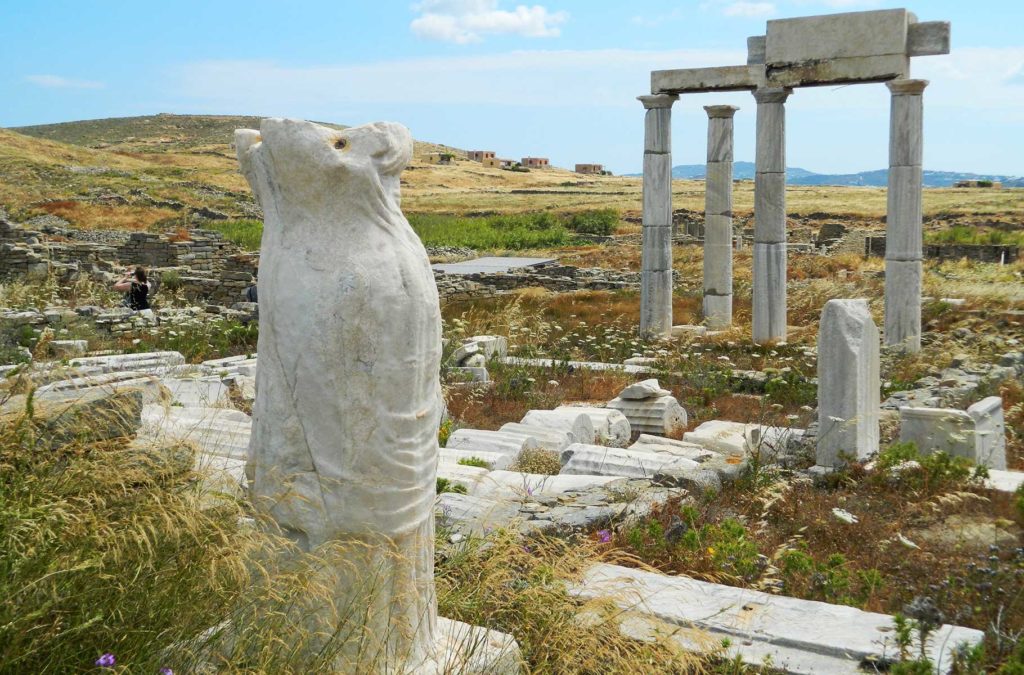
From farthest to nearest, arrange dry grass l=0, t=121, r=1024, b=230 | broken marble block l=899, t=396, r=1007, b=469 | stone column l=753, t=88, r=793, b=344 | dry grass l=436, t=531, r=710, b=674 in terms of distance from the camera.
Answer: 1. dry grass l=0, t=121, r=1024, b=230
2. stone column l=753, t=88, r=793, b=344
3. broken marble block l=899, t=396, r=1007, b=469
4. dry grass l=436, t=531, r=710, b=674

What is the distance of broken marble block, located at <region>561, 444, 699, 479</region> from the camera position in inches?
318

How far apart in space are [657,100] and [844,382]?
10.2 metres

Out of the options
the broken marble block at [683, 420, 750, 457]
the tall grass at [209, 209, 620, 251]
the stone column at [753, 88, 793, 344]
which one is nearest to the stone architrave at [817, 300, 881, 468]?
the broken marble block at [683, 420, 750, 457]

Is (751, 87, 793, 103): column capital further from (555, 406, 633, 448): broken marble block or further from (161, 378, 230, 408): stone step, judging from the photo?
(161, 378, 230, 408): stone step

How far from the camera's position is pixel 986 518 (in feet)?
22.3

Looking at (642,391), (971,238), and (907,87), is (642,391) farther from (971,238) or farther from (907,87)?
(971,238)

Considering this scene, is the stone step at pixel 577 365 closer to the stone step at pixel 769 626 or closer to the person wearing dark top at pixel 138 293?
the person wearing dark top at pixel 138 293

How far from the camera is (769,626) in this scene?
4.91 meters

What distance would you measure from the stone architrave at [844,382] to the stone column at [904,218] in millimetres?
7071

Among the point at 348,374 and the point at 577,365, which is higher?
the point at 348,374

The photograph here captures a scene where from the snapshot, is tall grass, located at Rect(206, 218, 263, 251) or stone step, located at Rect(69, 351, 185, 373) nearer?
stone step, located at Rect(69, 351, 185, 373)

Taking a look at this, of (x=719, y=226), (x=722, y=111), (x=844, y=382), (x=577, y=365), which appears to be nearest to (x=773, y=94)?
(x=722, y=111)

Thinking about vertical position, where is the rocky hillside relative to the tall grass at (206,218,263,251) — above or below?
above

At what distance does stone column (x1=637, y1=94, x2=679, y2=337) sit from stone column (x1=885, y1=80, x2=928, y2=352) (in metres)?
3.79
